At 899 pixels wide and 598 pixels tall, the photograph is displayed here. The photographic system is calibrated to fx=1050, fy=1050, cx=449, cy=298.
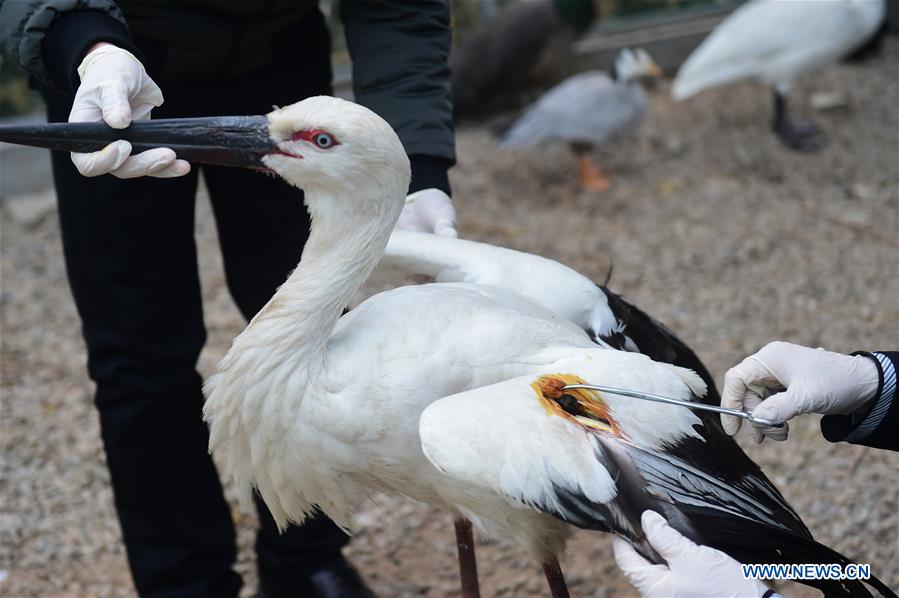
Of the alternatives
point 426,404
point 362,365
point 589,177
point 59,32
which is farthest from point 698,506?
point 589,177

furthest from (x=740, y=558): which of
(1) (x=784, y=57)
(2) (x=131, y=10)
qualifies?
(1) (x=784, y=57)

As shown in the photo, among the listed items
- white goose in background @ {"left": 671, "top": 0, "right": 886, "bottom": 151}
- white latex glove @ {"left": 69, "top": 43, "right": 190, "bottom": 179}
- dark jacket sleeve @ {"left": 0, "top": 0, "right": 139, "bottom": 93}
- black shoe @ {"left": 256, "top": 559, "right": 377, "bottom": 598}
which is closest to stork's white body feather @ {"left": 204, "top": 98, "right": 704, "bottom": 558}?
white latex glove @ {"left": 69, "top": 43, "right": 190, "bottom": 179}

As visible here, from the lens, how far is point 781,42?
6020mm

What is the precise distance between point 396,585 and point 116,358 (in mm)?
1048

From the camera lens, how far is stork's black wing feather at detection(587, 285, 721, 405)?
2.28m

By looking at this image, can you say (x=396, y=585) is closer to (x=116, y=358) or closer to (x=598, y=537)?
(x=598, y=537)

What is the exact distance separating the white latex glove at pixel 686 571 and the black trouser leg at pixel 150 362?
1.16 m

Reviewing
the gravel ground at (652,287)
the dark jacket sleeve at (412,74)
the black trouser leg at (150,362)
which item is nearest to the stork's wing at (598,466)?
the dark jacket sleeve at (412,74)

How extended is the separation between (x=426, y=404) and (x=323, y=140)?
51cm

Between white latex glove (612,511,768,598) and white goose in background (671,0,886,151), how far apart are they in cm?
478

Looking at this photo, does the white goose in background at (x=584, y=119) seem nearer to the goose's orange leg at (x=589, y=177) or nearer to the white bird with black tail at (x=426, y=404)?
the goose's orange leg at (x=589, y=177)

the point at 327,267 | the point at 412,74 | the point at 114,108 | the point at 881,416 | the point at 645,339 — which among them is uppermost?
the point at 114,108

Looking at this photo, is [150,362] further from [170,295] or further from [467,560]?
[467,560]

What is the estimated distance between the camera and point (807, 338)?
394 centimetres
